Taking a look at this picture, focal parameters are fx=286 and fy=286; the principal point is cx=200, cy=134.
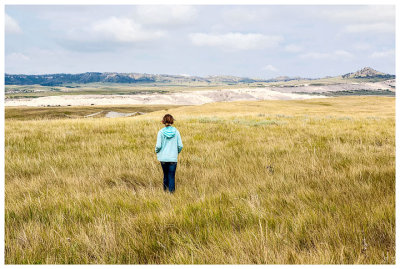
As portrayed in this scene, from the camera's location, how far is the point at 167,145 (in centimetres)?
505

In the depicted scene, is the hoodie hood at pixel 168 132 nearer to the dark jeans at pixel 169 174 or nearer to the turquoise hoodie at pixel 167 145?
the turquoise hoodie at pixel 167 145

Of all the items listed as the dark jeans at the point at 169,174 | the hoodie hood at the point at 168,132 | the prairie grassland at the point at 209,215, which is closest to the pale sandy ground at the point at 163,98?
the prairie grassland at the point at 209,215

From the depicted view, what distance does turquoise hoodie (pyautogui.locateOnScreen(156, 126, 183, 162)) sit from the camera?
4.98 meters

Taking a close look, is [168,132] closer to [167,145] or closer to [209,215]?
[167,145]

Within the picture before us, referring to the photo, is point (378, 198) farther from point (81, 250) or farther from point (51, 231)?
point (51, 231)

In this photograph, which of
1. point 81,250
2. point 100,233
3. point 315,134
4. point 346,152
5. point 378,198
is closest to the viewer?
point 81,250

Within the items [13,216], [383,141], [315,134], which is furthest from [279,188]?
[315,134]

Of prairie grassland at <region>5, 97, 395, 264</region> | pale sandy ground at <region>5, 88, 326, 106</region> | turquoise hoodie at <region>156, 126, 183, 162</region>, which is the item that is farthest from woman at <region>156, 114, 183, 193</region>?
pale sandy ground at <region>5, 88, 326, 106</region>

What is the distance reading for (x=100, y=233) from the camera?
9.61 ft

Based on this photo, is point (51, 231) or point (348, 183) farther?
point (348, 183)

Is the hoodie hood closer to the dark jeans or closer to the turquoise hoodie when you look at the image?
the turquoise hoodie

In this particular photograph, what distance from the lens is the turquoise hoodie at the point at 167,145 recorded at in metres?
4.98

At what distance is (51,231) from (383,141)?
32.0 feet

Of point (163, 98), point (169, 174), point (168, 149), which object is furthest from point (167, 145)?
point (163, 98)
